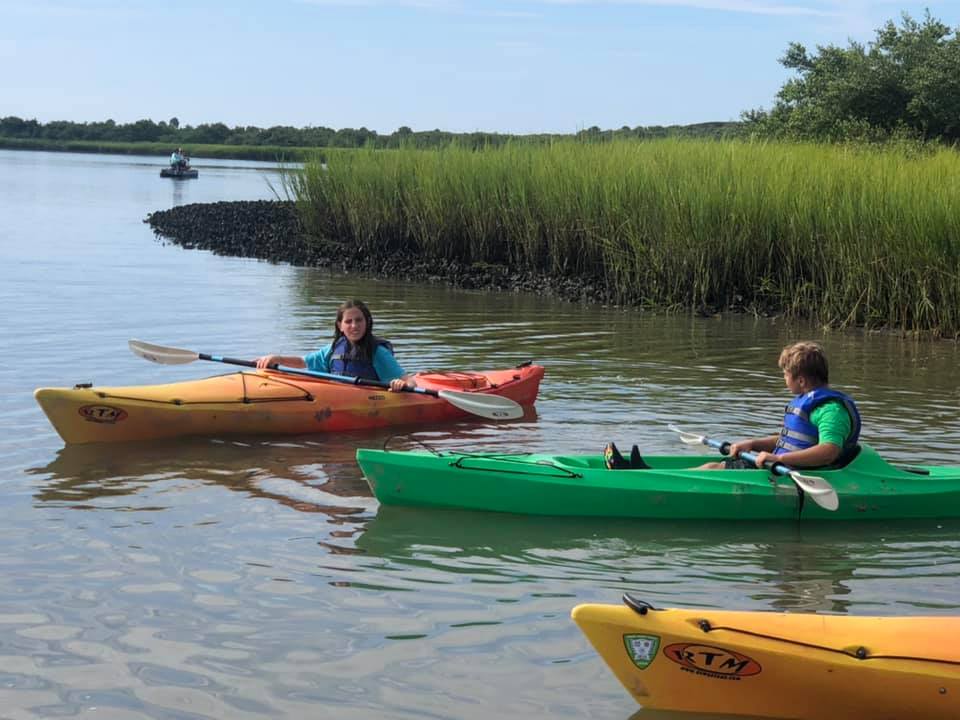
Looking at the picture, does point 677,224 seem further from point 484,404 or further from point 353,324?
point 484,404

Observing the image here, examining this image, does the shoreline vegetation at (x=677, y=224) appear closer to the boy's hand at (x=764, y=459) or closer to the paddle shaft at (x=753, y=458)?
the paddle shaft at (x=753, y=458)

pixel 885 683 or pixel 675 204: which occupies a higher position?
pixel 675 204

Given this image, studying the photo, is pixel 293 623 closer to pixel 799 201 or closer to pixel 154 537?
pixel 154 537

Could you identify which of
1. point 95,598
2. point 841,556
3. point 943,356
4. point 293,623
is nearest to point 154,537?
point 95,598

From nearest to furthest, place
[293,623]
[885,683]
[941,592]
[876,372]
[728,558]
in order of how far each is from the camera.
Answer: [885,683], [293,623], [941,592], [728,558], [876,372]

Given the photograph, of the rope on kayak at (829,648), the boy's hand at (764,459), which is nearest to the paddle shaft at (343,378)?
the boy's hand at (764,459)

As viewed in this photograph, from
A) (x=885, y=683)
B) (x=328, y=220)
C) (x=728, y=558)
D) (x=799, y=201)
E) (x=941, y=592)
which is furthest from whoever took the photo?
(x=328, y=220)

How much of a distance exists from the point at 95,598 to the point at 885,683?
125 inches

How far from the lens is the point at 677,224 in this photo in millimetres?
14477

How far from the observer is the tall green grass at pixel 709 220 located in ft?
42.8

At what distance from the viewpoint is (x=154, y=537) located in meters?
6.32

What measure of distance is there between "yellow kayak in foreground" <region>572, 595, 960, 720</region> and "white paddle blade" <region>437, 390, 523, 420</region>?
13.3ft

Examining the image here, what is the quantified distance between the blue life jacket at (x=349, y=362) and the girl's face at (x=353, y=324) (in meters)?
0.19

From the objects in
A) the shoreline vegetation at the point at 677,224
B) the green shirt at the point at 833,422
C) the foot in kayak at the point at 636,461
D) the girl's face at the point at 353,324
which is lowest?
the foot in kayak at the point at 636,461
